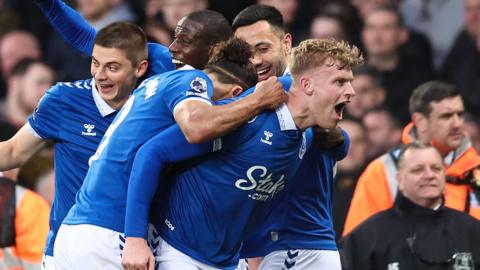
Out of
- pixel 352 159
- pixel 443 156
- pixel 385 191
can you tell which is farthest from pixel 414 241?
pixel 352 159

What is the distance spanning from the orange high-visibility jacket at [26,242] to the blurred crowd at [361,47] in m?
2.46

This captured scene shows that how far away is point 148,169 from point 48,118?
3.66ft

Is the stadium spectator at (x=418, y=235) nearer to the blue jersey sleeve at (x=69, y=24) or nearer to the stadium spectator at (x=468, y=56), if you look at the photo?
the blue jersey sleeve at (x=69, y=24)

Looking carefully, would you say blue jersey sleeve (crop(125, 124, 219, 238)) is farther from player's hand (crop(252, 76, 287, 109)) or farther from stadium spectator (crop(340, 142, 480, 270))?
stadium spectator (crop(340, 142, 480, 270))

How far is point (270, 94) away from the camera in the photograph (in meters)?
5.33

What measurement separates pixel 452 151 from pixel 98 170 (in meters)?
3.34

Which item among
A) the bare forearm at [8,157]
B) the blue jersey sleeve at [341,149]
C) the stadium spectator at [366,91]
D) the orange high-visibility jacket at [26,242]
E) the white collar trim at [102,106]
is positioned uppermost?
the stadium spectator at [366,91]

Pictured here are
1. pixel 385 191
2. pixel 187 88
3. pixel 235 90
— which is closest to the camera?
pixel 187 88

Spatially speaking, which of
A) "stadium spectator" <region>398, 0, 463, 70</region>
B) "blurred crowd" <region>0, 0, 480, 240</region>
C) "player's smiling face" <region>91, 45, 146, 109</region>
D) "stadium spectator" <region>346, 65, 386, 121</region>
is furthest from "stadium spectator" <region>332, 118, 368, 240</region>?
"player's smiling face" <region>91, 45, 146, 109</region>

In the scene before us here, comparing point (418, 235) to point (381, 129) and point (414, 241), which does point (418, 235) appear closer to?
point (414, 241)

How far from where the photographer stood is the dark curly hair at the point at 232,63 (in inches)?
223

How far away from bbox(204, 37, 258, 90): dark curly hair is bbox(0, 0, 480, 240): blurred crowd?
4127 mm

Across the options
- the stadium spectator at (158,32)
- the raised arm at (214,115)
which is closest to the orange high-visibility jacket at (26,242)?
the raised arm at (214,115)

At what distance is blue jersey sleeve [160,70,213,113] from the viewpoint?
5.29 metres
